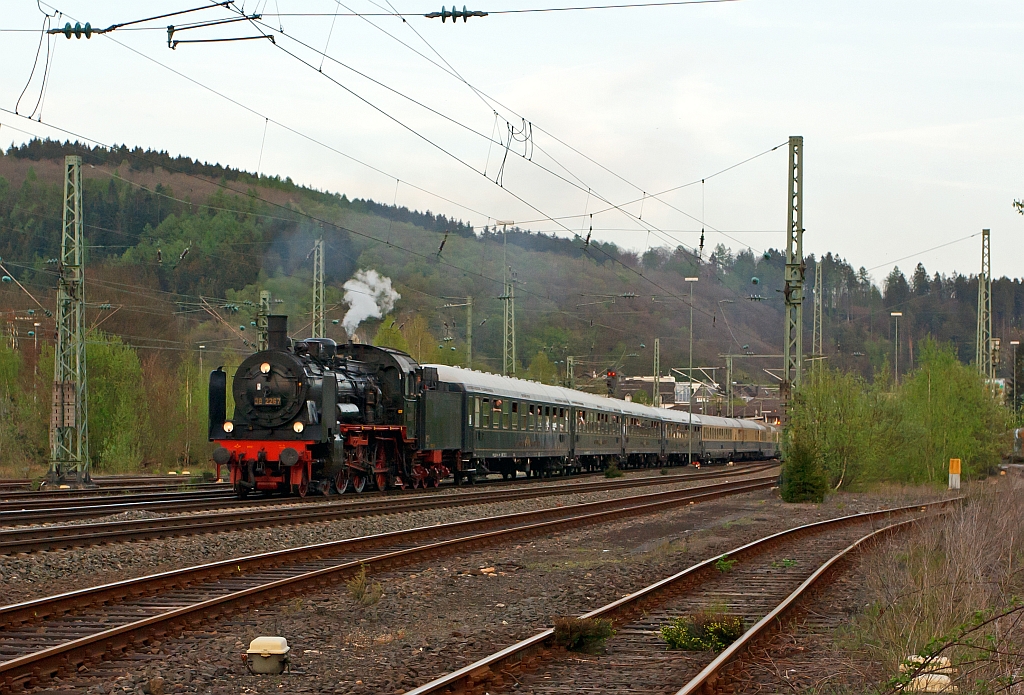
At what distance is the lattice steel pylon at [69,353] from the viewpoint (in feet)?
91.2

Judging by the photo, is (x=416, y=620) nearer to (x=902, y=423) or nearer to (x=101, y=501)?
(x=101, y=501)

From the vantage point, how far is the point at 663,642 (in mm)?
9359

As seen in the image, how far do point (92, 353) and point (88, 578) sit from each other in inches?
1254

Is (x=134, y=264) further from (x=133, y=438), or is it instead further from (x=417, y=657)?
(x=417, y=657)

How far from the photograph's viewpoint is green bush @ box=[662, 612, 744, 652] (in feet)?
29.6

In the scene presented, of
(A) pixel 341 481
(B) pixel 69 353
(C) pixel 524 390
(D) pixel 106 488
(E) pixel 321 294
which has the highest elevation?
(E) pixel 321 294

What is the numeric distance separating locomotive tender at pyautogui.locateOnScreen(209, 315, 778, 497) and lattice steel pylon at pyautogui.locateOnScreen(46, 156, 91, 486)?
152 inches

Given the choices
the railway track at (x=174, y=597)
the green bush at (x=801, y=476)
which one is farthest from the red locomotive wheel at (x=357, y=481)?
the green bush at (x=801, y=476)

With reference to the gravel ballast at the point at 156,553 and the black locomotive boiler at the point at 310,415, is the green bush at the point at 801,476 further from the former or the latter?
the gravel ballast at the point at 156,553

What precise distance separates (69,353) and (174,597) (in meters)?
19.4

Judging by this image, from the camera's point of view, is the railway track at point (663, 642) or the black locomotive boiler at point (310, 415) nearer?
the railway track at point (663, 642)

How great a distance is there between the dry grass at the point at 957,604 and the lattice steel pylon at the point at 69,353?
2134 cm

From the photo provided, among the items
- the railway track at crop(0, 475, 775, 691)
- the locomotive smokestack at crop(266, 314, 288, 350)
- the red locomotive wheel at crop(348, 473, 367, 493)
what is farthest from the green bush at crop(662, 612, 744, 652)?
the red locomotive wheel at crop(348, 473, 367, 493)

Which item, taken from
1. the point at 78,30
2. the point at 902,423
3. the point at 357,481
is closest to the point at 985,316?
the point at 902,423
